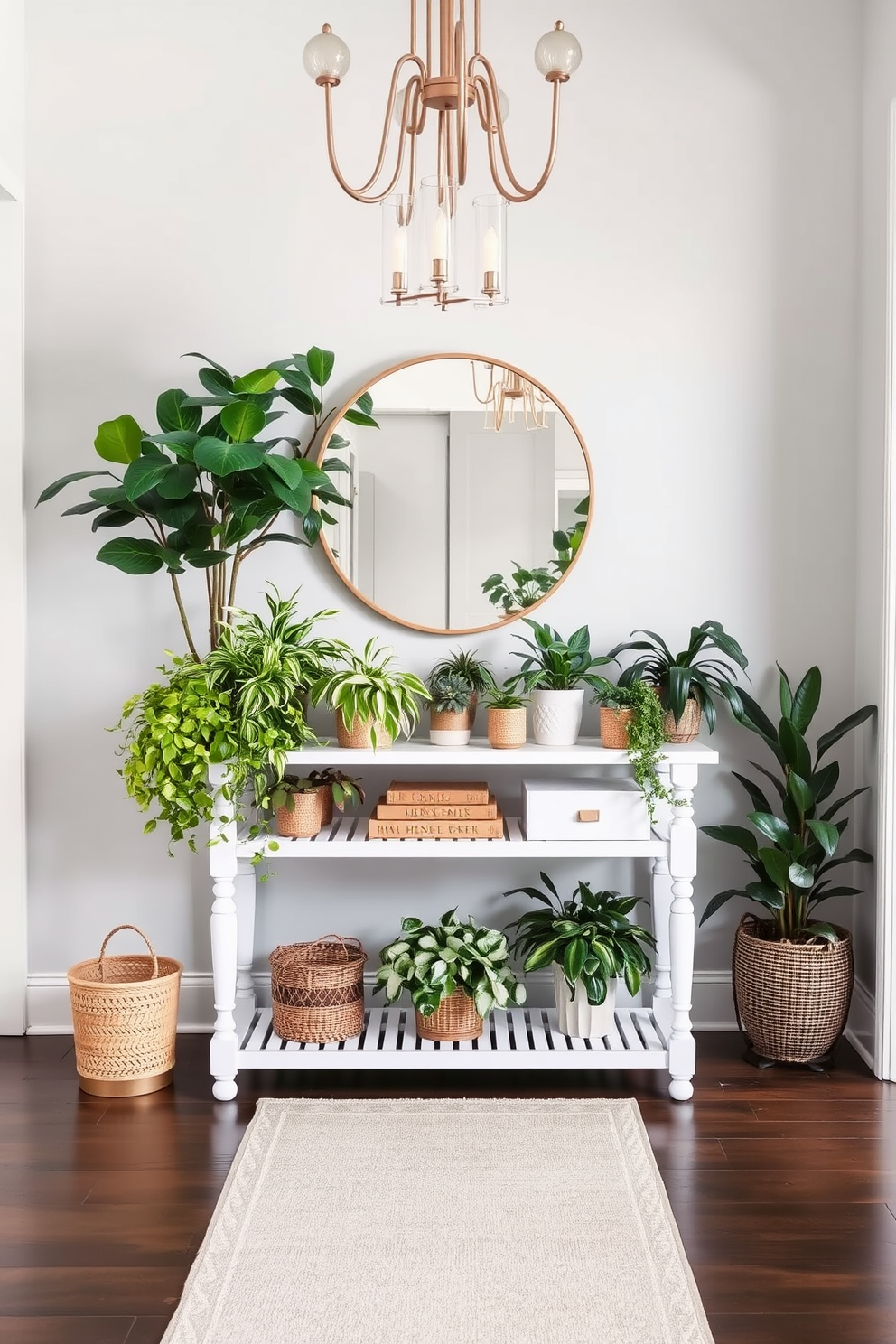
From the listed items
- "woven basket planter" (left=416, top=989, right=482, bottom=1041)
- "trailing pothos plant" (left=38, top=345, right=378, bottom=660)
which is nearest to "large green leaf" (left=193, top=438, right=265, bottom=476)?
"trailing pothos plant" (left=38, top=345, right=378, bottom=660)

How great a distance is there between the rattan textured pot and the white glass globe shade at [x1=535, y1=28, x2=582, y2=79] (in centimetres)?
174

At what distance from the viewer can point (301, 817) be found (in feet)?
9.47

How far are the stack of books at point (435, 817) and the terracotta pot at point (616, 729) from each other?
34cm

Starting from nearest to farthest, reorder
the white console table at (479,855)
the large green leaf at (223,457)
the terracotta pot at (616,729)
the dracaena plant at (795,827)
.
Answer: the large green leaf at (223,457) → the white console table at (479,855) → the terracotta pot at (616,729) → the dracaena plant at (795,827)

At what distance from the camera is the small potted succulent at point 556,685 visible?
2961 millimetres

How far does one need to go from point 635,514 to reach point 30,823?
1966 mm

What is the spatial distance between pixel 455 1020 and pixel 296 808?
67cm

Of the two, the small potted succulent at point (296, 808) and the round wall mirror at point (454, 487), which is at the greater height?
the round wall mirror at point (454, 487)

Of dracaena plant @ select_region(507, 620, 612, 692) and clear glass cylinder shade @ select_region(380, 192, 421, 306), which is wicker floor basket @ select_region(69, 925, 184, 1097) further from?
clear glass cylinder shade @ select_region(380, 192, 421, 306)

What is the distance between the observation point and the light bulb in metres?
1.82

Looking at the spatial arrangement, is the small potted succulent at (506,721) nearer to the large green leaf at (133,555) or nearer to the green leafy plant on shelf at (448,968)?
the green leafy plant on shelf at (448,968)

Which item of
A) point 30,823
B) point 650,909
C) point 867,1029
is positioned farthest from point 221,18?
point 867,1029

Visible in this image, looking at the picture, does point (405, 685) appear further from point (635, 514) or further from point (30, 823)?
Answer: point (30, 823)

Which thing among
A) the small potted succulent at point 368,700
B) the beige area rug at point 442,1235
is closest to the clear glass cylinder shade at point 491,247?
the small potted succulent at point 368,700
